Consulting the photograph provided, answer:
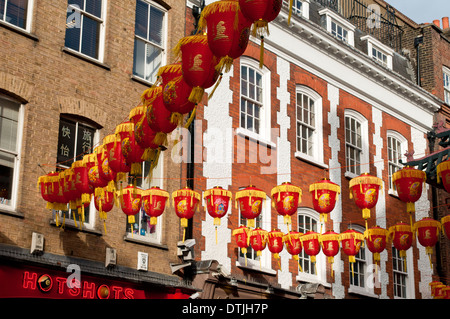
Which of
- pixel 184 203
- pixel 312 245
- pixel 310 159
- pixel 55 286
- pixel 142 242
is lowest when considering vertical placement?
pixel 55 286

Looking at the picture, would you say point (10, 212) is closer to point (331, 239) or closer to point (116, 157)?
point (116, 157)

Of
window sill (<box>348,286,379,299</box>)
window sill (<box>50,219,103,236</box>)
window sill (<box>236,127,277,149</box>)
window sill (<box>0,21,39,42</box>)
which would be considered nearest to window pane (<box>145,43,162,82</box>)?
window sill (<box>236,127,277,149</box>)

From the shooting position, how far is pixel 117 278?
1464cm

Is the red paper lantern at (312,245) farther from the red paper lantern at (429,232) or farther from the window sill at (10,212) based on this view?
the window sill at (10,212)

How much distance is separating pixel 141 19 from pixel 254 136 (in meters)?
4.16

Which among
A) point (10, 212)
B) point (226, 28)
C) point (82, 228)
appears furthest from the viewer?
point (82, 228)

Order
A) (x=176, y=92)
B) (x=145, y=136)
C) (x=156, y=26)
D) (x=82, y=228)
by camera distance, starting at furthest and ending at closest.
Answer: (x=156, y=26) < (x=82, y=228) < (x=145, y=136) < (x=176, y=92)

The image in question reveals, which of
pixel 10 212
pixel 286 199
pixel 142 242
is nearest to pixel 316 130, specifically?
pixel 286 199

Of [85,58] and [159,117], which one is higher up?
[85,58]

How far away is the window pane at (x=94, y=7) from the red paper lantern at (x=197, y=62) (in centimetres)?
703

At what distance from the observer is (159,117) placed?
10.5m

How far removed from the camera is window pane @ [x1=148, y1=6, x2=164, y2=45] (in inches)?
683

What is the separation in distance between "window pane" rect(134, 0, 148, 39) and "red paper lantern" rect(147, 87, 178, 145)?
6783 mm

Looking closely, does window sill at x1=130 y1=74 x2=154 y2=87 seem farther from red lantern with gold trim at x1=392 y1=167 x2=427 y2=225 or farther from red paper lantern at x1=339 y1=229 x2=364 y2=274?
red lantern with gold trim at x1=392 y1=167 x2=427 y2=225
